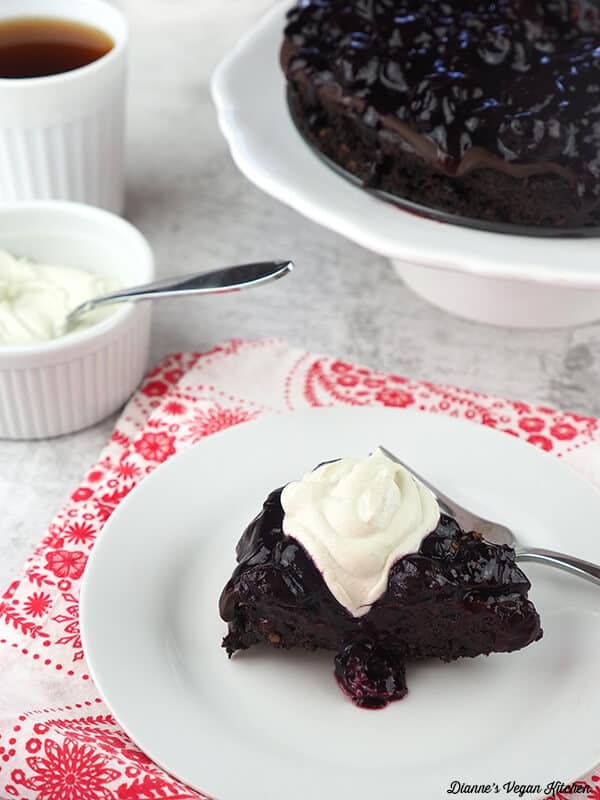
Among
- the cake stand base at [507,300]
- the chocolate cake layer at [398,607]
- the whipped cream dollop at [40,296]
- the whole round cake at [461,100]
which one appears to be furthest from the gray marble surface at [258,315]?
the chocolate cake layer at [398,607]

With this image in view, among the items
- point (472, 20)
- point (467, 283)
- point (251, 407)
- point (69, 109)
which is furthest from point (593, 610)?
point (69, 109)

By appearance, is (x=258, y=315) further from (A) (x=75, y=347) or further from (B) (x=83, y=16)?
(B) (x=83, y=16)

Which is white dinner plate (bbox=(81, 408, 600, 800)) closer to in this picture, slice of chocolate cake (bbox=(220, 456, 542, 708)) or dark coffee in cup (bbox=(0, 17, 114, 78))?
slice of chocolate cake (bbox=(220, 456, 542, 708))

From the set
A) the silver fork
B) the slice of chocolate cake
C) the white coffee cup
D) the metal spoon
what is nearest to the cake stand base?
the metal spoon

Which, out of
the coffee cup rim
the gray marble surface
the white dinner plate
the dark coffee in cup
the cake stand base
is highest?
the coffee cup rim

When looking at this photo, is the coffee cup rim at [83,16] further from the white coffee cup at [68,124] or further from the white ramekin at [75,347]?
the white ramekin at [75,347]
